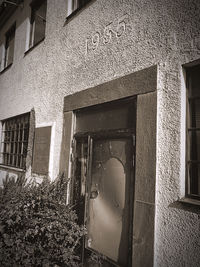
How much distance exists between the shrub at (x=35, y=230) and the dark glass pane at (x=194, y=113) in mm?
2183

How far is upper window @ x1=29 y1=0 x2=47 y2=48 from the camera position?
570cm

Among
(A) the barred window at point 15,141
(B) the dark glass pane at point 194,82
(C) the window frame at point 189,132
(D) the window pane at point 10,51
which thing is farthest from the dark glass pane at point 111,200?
(D) the window pane at point 10,51

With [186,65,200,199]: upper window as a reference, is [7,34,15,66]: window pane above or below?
above

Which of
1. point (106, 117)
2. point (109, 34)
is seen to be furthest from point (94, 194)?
point (109, 34)

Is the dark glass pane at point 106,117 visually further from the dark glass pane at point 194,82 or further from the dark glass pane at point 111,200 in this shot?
the dark glass pane at point 194,82

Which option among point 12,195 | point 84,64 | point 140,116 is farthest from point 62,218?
point 84,64

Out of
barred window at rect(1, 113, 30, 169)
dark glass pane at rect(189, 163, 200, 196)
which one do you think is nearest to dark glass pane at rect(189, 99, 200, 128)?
dark glass pane at rect(189, 163, 200, 196)

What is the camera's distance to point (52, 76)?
4.75 metres

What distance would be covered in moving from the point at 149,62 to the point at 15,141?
16.4 feet

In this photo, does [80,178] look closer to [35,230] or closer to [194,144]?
[35,230]

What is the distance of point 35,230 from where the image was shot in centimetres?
299

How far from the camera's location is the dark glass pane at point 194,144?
2326 millimetres

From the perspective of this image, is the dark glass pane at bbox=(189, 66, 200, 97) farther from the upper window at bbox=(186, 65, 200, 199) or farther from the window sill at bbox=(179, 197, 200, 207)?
the window sill at bbox=(179, 197, 200, 207)

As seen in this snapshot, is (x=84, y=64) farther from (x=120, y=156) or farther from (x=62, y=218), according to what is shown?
(x=62, y=218)
